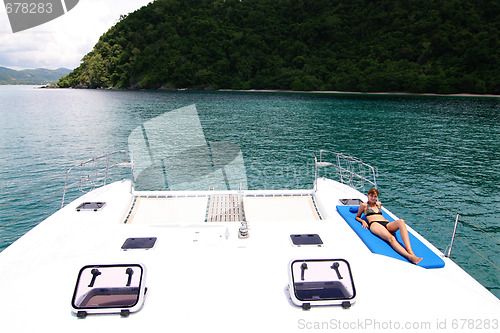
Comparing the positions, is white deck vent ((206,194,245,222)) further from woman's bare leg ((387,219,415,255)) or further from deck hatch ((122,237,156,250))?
woman's bare leg ((387,219,415,255))

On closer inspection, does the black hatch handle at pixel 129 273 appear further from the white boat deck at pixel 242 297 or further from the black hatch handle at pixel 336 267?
the black hatch handle at pixel 336 267

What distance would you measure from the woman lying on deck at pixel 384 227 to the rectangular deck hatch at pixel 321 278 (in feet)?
6.57

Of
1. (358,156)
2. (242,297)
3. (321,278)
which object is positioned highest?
(242,297)

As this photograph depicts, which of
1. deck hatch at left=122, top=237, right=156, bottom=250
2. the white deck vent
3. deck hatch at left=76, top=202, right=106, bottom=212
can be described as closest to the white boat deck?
deck hatch at left=122, top=237, right=156, bottom=250

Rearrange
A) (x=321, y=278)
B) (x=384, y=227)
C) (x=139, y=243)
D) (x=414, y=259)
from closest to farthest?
1. (x=321, y=278)
2. (x=414, y=259)
3. (x=139, y=243)
4. (x=384, y=227)

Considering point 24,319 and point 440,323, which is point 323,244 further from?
point 24,319

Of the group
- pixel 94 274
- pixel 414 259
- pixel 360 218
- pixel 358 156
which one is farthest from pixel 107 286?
pixel 358 156

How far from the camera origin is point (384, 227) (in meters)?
5.32

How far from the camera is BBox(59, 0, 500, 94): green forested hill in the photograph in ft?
286

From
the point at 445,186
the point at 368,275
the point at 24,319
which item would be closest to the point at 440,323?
the point at 368,275

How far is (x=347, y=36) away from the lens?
11181 cm

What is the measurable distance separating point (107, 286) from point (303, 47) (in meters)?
121

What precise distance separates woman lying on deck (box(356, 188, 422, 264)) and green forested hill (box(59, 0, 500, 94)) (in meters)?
92.6

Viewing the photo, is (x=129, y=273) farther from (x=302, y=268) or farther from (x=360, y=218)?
(x=360, y=218)
